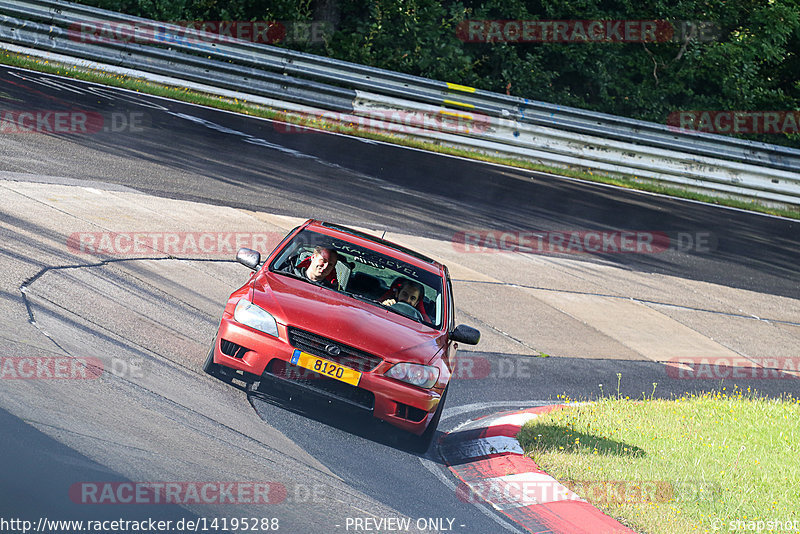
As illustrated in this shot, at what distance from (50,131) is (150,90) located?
4.13 meters

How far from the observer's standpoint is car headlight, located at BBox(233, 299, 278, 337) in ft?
22.1

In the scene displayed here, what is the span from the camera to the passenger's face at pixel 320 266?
306 inches

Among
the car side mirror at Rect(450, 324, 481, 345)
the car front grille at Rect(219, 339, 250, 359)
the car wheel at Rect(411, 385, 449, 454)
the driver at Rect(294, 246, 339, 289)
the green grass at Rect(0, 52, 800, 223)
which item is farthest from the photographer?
the green grass at Rect(0, 52, 800, 223)

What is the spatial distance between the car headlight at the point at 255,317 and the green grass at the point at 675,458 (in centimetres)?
234

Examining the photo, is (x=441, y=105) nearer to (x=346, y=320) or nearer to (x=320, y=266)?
(x=320, y=266)

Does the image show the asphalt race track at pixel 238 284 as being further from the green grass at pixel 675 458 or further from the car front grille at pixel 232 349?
the green grass at pixel 675 458

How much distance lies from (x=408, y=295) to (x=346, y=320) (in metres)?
1.11

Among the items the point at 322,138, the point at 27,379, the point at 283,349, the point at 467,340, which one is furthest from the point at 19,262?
the point at 322,138

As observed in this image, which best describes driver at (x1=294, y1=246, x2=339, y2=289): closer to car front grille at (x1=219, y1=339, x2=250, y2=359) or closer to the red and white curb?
car front grille at (x1=219, y1=339, x2=250, y2=359)

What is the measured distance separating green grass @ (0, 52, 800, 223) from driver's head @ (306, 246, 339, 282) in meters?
10.8

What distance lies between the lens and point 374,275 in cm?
826

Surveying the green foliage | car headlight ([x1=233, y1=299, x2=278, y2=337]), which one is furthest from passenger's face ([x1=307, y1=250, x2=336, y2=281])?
the green foliage

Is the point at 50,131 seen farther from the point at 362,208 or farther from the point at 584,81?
the point at 584,81

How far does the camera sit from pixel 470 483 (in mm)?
6773
